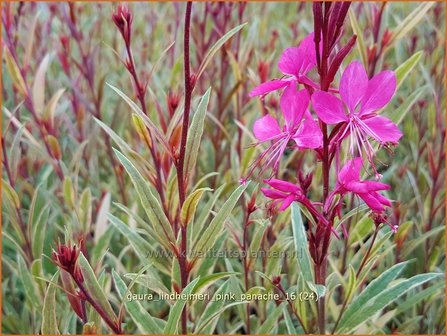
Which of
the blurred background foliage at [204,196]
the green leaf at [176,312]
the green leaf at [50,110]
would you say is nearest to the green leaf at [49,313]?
the blurred background foliage at [204,196]

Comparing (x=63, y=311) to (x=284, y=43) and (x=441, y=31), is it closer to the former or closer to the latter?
(x=284, y=43)

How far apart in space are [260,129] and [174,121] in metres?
0.16

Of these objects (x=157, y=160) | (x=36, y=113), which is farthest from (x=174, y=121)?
(x=36, y=113)

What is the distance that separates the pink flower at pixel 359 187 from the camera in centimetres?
50

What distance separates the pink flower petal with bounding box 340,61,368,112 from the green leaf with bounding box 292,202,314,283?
0.19m

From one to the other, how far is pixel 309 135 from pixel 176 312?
9.6 inches

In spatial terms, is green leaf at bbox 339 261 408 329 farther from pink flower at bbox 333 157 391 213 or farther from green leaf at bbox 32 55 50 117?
green leaf at bbox 32 55 50 117

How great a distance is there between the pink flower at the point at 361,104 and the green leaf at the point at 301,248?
0.17 metres

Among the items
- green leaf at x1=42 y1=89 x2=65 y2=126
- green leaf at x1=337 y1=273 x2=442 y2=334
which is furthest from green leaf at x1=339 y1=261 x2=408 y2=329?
green leaf at x1=42 y1=89 x2=65 y2=126

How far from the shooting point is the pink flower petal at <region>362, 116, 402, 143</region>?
50 cm

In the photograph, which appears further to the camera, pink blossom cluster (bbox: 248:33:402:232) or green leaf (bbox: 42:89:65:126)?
green leaf (bbox: 42:89:65:126)

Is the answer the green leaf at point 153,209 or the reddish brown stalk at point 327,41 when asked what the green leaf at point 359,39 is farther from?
the green leaf at point 153,209

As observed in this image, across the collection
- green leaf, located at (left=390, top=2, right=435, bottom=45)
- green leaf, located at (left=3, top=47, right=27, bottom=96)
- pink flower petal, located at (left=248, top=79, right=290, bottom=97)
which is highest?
green leaf, located at (left=390, top=2, right=435, bottom=45)

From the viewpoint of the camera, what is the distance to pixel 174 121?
673mm
